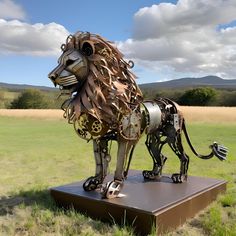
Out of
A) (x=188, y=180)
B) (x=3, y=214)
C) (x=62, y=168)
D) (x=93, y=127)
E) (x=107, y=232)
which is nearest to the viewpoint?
(x=107, y=232)

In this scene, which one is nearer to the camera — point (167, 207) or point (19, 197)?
point (167, 207)

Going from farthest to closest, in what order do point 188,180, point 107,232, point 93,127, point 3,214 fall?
point 188,180, point 3,214, point 93,127, point 107,232

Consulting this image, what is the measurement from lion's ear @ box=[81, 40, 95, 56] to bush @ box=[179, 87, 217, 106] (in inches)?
1431

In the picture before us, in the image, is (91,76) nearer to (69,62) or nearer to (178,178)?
(69,62)

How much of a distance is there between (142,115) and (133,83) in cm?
49

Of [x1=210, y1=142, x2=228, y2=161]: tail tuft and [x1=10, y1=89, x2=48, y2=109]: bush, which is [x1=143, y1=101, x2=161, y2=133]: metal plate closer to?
[x1=210, y1=142, x2=228, y2=161]: tail tuft

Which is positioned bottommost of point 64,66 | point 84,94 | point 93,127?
point 93,127

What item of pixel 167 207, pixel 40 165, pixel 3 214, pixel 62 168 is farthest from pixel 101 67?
pixel 40 165

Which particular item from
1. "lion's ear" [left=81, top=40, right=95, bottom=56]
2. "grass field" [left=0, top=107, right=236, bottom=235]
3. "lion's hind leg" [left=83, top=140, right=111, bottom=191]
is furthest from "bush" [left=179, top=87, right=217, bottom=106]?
"lion's ear" [left=81, top=40, right=95, bottom=56]

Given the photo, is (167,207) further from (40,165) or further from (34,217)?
(40,165)

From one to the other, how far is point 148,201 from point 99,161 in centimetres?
94

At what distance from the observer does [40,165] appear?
31.8 feet

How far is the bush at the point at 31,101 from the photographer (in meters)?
47.4

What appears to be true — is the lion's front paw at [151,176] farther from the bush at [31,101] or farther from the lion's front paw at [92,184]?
the bush at [31,101]
